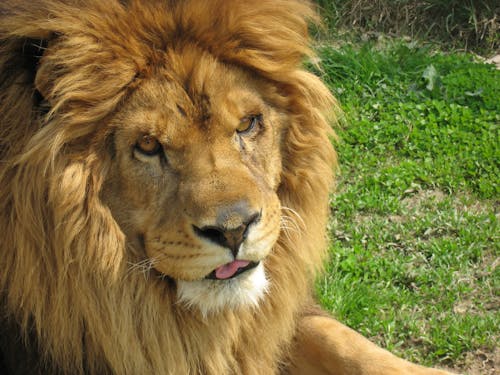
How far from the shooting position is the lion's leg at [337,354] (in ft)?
9.05

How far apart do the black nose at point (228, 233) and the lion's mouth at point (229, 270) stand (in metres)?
0.09

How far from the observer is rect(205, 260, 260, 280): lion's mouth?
240 cm

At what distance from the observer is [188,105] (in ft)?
7.98

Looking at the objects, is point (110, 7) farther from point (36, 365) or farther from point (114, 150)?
point (36, 365)

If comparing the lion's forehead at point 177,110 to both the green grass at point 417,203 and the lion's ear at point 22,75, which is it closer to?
the lion's ear at point 22,75

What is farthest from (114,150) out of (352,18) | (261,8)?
(352,18)

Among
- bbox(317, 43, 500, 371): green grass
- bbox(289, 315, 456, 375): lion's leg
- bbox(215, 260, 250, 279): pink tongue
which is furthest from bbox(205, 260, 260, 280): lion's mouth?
bbox(317, 43, 500, 371): green grass

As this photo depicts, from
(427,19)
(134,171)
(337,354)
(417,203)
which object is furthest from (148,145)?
(427,19)

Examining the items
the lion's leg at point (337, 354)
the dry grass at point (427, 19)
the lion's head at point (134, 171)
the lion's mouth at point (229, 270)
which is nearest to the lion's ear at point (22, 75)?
the lion's head at point (134, 171)

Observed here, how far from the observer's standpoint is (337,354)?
111 inches

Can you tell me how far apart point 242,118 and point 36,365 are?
106 cm

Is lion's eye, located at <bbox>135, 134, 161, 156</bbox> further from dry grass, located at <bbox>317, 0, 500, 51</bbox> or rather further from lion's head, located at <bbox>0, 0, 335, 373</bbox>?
dry grass, located at <bbox>317, 0, 500, 51</bbox>

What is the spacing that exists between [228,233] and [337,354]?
812 millimetres

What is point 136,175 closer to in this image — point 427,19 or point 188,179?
point 188,179
